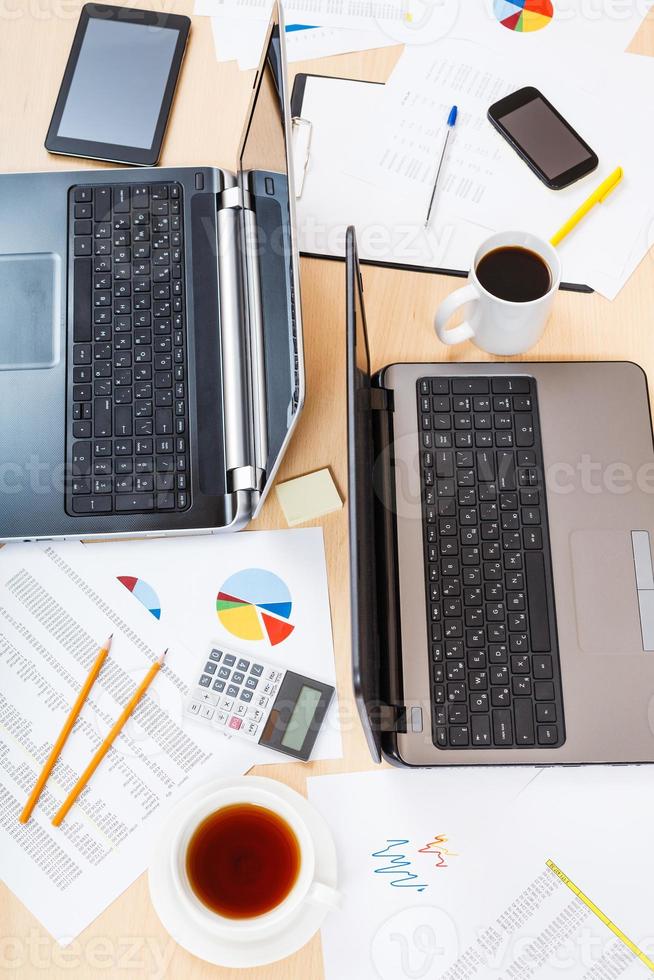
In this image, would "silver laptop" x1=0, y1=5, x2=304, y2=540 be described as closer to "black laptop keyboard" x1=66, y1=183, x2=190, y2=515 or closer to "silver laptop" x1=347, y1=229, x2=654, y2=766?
"black laptop keyboard" x1=66, y1=183, x2=190, y2=515

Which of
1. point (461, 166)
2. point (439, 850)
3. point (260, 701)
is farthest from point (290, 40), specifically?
point (439, 850)

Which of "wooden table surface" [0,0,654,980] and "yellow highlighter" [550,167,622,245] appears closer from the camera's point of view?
"wooden table surface" [0,0,654,980]

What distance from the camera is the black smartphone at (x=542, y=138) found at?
0.97 meters

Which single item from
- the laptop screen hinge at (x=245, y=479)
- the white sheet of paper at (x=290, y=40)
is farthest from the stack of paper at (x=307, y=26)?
the laptop screen hinge at (x=245, y=479)

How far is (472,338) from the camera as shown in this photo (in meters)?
0.91

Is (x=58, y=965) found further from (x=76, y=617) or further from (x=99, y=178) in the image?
(x=99, y=178)

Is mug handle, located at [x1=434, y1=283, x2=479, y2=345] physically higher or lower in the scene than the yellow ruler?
higher

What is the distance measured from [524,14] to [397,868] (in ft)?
3.52

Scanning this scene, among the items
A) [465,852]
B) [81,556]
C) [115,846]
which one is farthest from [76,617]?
[465,852]

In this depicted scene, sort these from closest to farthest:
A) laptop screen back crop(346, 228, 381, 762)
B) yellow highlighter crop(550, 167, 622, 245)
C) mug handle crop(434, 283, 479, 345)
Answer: laptop screen back crop(346, 228, 381, 762)
mug handle crop(434, 283, 479, 345)
yellow highlighter crop(550, 167, 622, 245)

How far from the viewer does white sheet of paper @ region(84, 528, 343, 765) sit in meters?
0.85

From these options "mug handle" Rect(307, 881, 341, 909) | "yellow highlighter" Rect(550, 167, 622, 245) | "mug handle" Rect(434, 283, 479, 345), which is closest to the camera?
"mug handle" Rect(307, 881, 341, 909)

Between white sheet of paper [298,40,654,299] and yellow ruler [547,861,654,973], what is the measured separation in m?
0.65

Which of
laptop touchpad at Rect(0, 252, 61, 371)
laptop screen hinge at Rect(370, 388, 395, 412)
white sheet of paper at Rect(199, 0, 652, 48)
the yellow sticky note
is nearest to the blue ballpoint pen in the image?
white sheet of paper at Rect(199, 0, 652, 48)
